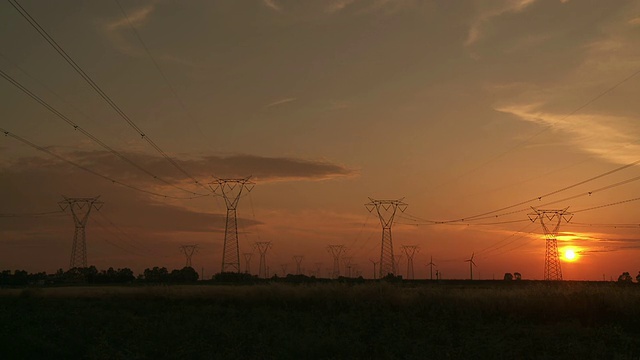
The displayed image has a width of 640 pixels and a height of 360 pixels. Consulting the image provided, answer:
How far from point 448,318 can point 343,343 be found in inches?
487

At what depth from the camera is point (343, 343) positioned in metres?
32.2

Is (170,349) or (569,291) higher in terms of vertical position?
(569,291)

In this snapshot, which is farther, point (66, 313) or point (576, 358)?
point (66, 313)

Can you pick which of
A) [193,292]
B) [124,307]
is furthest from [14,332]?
[193,292]

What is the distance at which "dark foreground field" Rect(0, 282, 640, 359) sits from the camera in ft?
102

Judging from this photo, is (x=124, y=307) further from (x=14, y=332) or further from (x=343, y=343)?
(x=343, y=343)

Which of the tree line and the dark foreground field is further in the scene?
the tree line

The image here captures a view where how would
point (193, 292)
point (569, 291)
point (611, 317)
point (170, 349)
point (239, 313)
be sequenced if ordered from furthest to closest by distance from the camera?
point (193, 292), point (239, 313), point (569, 291), point (611, 317), point (170, 349)

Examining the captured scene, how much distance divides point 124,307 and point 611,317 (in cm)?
3868

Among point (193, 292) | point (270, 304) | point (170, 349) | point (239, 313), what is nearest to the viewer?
point (170, 349)

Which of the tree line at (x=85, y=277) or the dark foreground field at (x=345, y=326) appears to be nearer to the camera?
the dark foreground field at (x=345, y=326)

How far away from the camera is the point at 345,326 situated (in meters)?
39.3

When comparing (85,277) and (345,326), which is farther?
(85,277)

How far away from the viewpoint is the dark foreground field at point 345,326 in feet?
102
